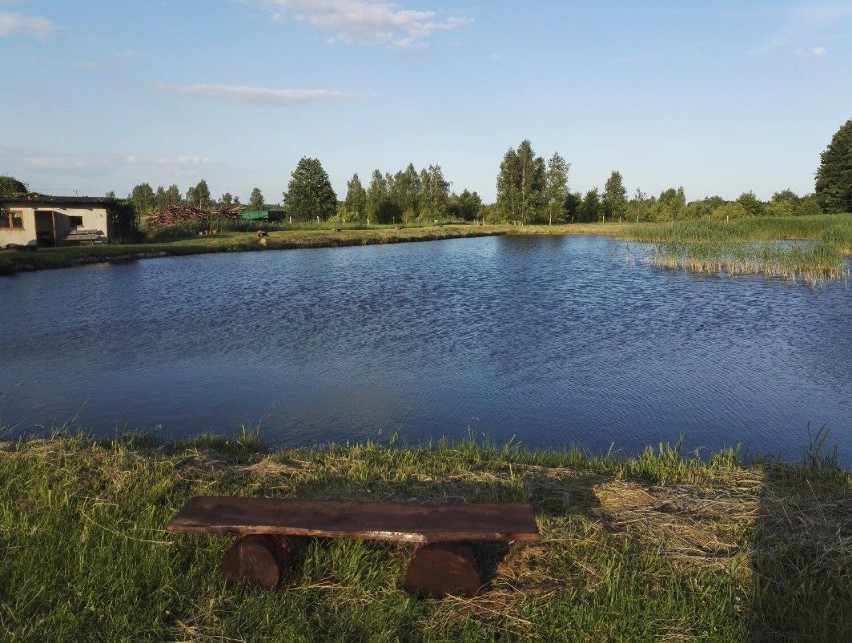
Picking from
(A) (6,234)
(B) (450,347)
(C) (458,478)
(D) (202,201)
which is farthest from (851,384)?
(D) (202,201)

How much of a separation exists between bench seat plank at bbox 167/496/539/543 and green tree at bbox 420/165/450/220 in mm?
80861

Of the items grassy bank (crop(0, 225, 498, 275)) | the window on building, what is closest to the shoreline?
grassy bank (crop(0, 225, 498, 275))

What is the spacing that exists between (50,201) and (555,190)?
6347 centimetres

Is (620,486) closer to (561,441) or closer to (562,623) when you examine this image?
(562,623)

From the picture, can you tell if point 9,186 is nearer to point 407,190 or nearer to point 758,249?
point 407,190

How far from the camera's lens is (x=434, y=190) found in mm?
87312

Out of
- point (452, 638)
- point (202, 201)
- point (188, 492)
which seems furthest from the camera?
point (202, 201)

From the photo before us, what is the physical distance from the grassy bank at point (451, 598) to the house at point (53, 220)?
34.2 meters

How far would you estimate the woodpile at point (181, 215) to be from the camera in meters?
52.0

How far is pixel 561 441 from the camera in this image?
8.42 m

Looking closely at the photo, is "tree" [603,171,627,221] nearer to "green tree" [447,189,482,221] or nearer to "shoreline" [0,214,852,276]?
"green tree" [447,189,482,221]

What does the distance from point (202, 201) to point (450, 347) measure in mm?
85577

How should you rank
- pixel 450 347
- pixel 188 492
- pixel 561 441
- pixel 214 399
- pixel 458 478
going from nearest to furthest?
pixel 188 492 < pixel 458 478 < pixel 561 441 < pixel 214 399 < pixel 450 347

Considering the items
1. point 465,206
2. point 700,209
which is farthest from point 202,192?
point 700,209
